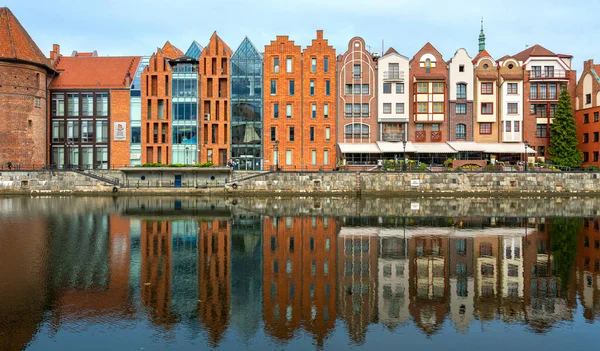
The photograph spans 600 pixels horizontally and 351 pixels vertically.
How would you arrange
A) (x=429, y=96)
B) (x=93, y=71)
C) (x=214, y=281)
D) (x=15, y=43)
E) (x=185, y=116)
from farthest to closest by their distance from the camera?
(x=93, y=71) < (x=185, y=116) < (x=429, y=96) < (x=15, y=43) < (x=214, y=281)

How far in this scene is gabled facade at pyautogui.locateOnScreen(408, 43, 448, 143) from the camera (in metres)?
63.7

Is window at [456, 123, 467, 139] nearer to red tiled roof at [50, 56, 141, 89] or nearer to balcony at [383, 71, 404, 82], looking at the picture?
balcony at [383, 71, 404, 82]

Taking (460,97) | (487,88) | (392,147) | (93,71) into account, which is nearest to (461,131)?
(460,97)

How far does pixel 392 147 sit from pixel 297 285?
47074mm

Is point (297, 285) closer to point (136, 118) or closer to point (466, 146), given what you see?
point (466, 146)

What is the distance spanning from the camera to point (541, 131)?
65750 millimetres

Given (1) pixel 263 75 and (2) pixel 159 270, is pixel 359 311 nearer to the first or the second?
(2) pixel 159 270

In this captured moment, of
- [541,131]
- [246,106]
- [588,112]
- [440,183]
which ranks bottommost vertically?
[440,183]

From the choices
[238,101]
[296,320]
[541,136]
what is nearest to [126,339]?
[296,320]

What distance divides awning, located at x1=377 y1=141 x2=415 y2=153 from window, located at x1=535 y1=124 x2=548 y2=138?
56.7 ft

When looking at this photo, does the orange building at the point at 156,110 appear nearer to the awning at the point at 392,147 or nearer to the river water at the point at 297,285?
the awning at the point at 392,147

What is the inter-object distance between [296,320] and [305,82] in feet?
175

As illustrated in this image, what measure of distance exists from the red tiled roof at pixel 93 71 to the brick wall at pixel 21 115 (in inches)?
169

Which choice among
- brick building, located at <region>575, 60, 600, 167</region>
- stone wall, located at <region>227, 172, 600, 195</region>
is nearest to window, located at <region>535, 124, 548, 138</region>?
brick building, located at <region>575, 60, 600, 167</region>
